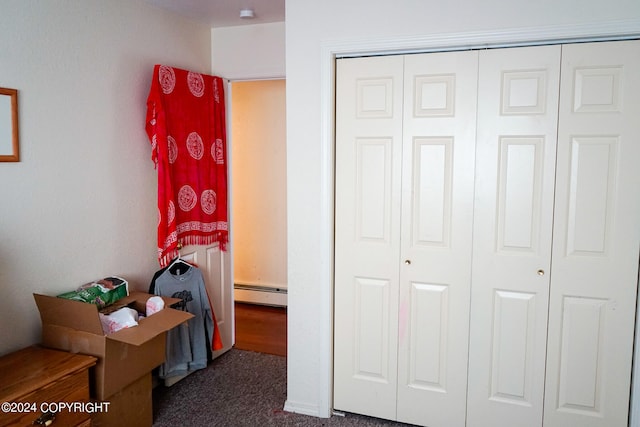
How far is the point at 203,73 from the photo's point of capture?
11.1ft

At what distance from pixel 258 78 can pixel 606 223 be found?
7.83ft

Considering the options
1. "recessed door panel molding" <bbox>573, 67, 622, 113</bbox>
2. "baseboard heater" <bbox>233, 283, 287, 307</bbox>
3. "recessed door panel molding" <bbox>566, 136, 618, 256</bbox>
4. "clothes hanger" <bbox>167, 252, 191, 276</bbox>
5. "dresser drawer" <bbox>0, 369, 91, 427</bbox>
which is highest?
"recessed door panel molding" <bbox>573, 67, 622, 113</bbox>

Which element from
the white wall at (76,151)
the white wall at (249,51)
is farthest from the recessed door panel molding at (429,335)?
the white wall at (249,51)

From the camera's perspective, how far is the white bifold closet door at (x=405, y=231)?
2385mm

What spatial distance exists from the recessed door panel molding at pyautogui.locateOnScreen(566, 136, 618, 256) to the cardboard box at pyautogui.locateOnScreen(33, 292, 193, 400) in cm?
203

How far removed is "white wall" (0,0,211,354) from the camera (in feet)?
7.09

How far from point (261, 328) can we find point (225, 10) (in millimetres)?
2592

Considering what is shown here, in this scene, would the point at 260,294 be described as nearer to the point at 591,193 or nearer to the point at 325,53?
the point at 325,53

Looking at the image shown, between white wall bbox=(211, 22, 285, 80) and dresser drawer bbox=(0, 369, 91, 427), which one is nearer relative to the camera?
dresser drawer bbox=(0, 369, 91, 427)

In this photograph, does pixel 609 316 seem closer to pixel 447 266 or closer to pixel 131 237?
pixel 447 266

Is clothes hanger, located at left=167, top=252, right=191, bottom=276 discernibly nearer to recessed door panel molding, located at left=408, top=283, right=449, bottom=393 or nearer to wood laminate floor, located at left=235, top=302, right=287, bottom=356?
wood laminate floor, located at left=235, top=302, right=287, bottom=356

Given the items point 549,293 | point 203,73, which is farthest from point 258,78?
point 549,293

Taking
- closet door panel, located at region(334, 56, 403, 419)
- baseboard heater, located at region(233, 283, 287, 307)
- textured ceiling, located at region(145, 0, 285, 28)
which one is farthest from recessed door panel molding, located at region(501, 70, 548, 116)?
baseboard heater, located at region(233, 283, 287, 307)

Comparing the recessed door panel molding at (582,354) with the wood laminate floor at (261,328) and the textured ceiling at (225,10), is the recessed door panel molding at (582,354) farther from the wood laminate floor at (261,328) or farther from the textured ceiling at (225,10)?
the textured ceiling at (225,10)
